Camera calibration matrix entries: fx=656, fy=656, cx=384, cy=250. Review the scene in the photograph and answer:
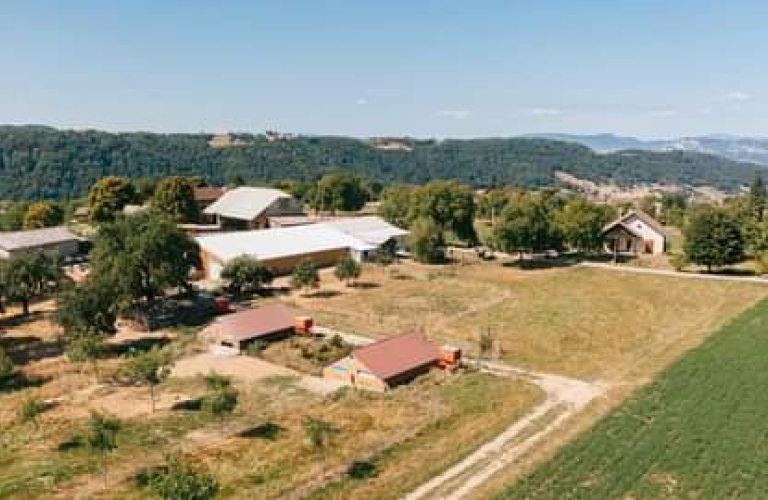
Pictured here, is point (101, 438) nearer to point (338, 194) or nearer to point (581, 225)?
point (581, 225)

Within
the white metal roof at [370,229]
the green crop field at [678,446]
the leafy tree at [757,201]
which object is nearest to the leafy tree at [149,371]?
the green crop field at [678,446]

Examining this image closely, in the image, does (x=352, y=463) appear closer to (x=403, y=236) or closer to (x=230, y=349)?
(x=230, y=349)

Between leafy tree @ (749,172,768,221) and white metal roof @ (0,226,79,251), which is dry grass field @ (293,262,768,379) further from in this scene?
leafy tree @ (749,172,768,221)

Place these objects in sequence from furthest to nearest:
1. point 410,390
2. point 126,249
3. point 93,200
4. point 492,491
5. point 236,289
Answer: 1. point 93,200
2. point 236,289
3. point 126,249
4. point 410,390
5. point 492,491

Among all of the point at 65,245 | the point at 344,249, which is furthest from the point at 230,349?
the point at 65,245

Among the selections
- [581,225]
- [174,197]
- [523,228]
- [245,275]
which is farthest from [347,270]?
[174,197]

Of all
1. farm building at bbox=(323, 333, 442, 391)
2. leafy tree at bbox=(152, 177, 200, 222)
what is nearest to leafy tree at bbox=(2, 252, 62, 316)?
farm building at bbox=(323, 333, 442, 391)

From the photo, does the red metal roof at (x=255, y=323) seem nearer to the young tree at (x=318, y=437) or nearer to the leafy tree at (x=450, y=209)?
the young tree at (x=318, y=437)

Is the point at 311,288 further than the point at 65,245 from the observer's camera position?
No
